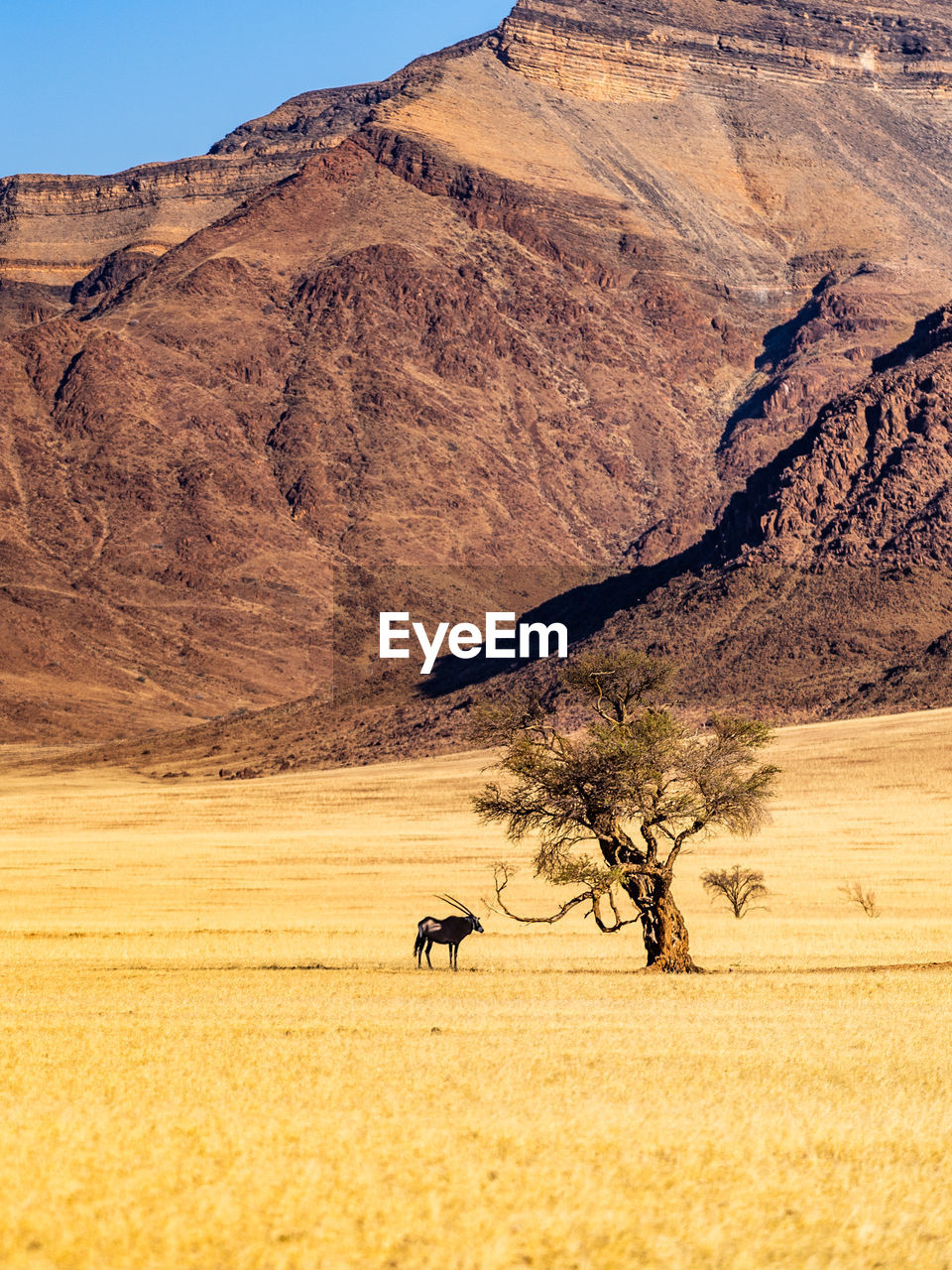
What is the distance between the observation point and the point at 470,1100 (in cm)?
1430

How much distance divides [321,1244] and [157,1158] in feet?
7.92

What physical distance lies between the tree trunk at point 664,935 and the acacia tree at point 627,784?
2cm

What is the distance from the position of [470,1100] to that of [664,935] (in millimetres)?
17224

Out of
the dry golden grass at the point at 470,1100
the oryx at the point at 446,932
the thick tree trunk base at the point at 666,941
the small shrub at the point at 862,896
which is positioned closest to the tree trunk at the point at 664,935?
the thick tree trunk base at the point at 666,941

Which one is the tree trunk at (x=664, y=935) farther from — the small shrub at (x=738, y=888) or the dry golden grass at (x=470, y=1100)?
the small shrub at (x=738, y=888)

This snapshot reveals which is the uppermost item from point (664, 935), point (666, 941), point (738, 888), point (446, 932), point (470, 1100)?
point (738, 888)

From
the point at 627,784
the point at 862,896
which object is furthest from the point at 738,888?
the point at 627,784

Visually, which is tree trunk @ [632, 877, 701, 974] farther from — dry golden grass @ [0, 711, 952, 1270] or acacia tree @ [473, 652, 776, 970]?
dry golden grass @ [0, 711, 952, 1270]

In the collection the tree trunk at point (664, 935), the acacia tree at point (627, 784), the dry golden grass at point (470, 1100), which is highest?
the acacia tree at point (627, 784)

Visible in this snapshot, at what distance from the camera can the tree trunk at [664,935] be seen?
30891 mm

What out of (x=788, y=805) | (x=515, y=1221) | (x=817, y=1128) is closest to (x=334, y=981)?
(x=817, y=1128)

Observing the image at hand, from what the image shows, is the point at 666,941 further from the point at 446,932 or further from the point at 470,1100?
the point at 470,1100

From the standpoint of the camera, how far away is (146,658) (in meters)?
177

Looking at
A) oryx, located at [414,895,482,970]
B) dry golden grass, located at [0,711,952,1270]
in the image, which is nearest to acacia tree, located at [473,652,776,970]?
oryx, located at [414,895,482,970]
